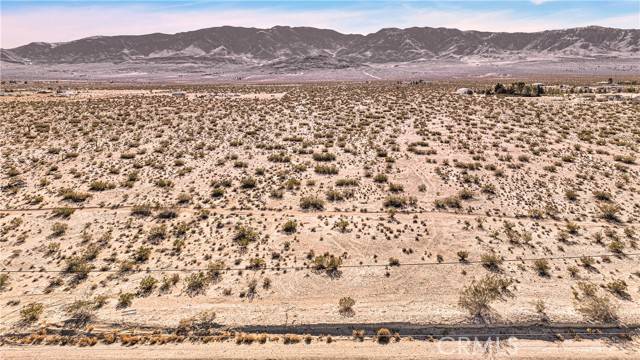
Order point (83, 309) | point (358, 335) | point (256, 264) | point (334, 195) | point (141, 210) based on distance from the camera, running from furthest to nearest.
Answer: point (334, 195)
point (141, 210)
point (256, 264)
point (83, 309)
point (358, 335)

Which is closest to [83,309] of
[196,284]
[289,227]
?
[196,284]

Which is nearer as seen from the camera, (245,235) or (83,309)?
(83,309)

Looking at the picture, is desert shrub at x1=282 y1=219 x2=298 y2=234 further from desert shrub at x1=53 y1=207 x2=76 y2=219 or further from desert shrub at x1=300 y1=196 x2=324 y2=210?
desert shrub at x1=53 y1=207 x2=76 y2=219

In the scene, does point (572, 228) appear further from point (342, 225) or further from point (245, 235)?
point (245, 235)

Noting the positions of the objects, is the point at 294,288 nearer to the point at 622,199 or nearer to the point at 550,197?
the point at 550,197

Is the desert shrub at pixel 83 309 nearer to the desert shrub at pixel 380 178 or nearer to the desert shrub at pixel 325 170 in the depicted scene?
the desert shrub at pixel 325 170

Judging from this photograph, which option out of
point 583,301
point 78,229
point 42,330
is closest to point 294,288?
point 42,330

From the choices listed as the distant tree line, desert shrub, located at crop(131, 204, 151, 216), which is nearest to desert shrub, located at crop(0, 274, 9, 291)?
desert shrub, located at crop(131, 204, 151, 216)
